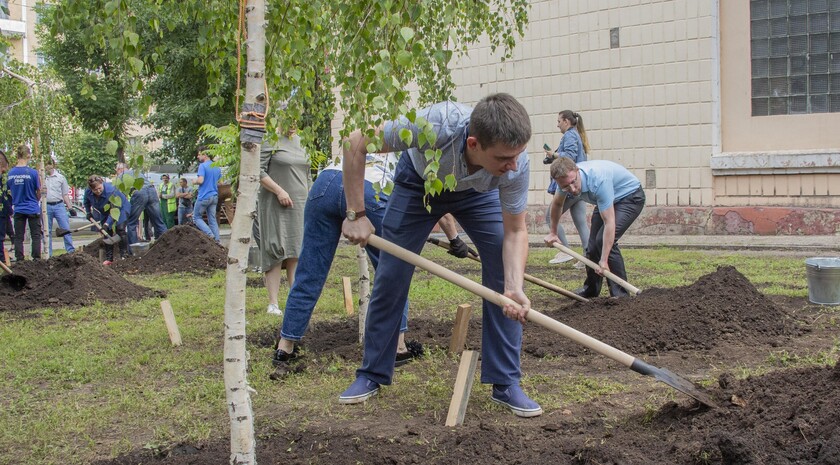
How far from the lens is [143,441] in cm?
366

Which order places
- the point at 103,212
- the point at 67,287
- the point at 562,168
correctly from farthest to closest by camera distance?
the point at 103,212 → the point at 67,287 → the point at 562,168

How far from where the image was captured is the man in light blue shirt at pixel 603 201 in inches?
250

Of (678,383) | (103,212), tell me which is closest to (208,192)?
(103,212)

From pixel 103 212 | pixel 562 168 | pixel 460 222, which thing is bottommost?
pixel 103 212

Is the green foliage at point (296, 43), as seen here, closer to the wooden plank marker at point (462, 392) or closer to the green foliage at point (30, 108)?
the wooden plank marker at point (462, 392)

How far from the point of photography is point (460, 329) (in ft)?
16.4

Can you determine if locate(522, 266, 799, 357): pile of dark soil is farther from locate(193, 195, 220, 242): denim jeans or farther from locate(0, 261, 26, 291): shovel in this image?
locate(193, 195, 220, 242): denim jeans

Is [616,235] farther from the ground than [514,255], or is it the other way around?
[514,255]

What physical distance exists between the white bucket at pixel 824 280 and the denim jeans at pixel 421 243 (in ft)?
10.6

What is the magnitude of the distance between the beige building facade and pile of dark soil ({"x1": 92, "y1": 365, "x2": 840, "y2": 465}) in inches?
311

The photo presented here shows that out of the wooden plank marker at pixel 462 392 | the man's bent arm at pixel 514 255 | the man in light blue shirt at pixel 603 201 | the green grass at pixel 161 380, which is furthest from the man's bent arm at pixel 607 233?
the wooden plank marker at pixel 462 392

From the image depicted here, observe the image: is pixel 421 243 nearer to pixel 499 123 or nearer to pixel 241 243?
pixel 499 123

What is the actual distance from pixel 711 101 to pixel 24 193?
10.4 metres

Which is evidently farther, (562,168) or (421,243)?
(562,168)
